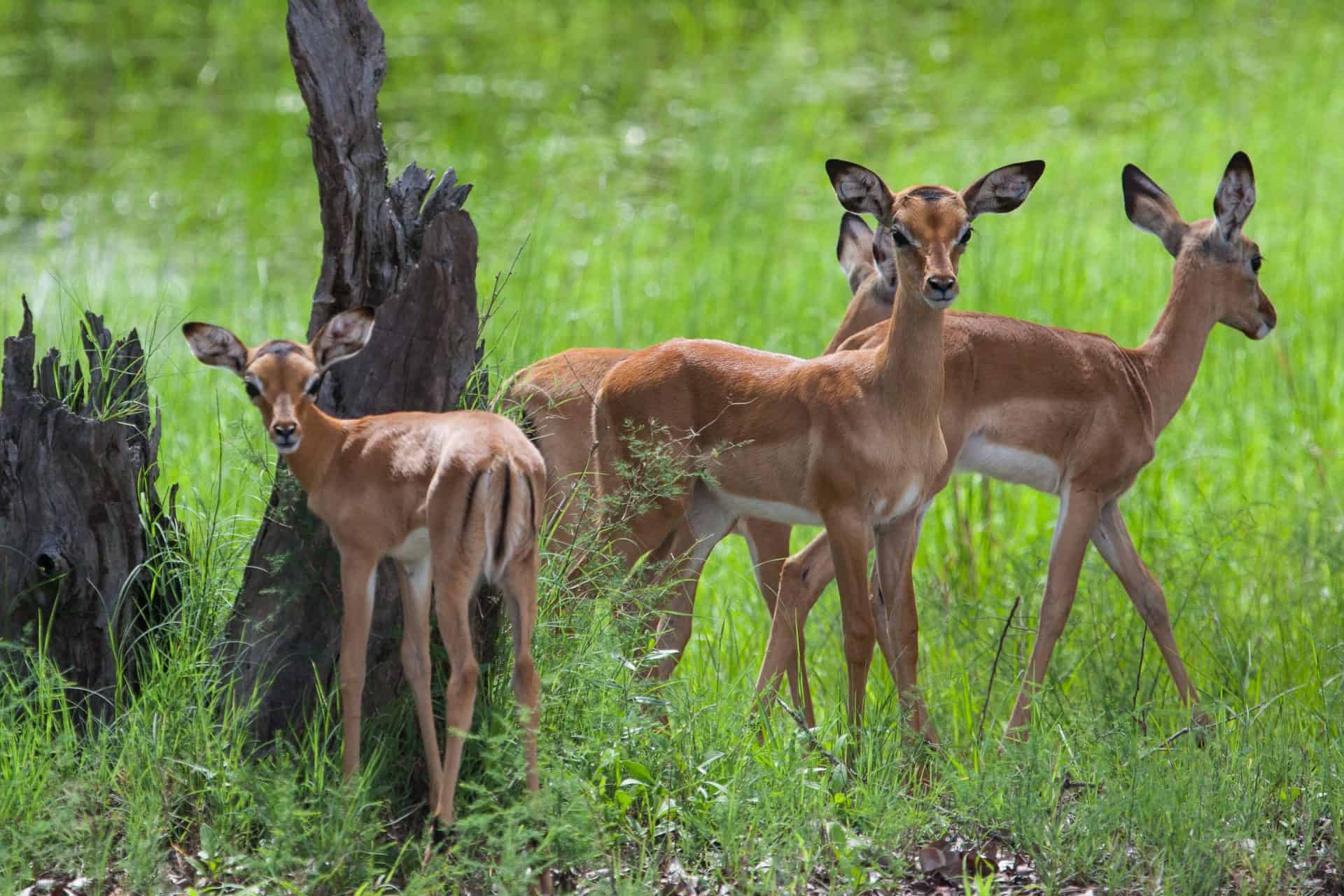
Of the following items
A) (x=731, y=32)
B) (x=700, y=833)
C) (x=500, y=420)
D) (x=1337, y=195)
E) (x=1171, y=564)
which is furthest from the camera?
(x=731, y=32)

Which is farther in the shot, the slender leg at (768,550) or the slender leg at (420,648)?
the slender leg at (768,550)

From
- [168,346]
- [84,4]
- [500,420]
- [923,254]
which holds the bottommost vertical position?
[168,346]

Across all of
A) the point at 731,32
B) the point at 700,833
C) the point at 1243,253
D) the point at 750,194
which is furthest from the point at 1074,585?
the point at 731,32

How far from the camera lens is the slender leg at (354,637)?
4223 mm

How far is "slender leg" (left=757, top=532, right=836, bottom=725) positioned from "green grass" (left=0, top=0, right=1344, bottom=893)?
17 cm

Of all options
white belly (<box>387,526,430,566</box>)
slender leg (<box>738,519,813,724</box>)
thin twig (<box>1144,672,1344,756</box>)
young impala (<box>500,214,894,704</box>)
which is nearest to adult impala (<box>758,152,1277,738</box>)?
slender leg (<box>738,519,813,724</box>)

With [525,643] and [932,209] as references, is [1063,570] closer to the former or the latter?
[932,209]

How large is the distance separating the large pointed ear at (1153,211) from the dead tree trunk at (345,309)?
3.08 meters

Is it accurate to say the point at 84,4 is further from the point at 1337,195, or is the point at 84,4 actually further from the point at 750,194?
the point at 1337,195

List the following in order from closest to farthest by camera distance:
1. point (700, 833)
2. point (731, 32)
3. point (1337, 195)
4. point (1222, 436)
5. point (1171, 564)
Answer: point (700, 833), point (1171, 564), point (1222, 436), point (1337, 195), point (731, 32)

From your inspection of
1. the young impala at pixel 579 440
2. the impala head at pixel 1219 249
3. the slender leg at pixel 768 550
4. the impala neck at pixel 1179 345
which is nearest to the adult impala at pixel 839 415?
the young impala at pixel 579 440

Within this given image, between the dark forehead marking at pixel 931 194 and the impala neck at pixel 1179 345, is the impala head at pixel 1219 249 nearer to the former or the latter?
the impala neck at pixel 1179 345

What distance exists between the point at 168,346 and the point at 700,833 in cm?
642

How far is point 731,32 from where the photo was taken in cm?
1897
